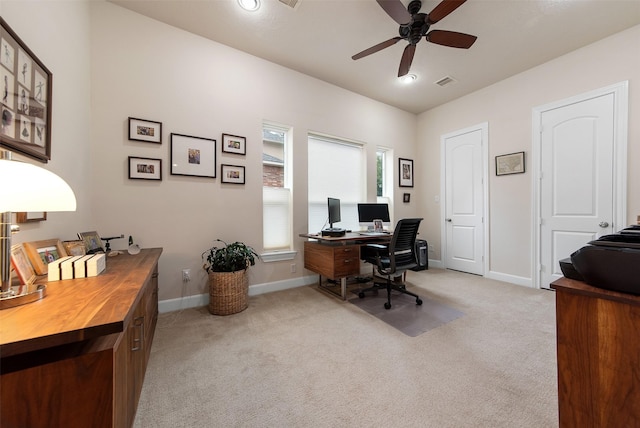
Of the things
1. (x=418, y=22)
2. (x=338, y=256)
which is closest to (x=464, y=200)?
(x=338, y=256)

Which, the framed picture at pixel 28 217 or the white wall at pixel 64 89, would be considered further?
the white wall at pixel 64 89

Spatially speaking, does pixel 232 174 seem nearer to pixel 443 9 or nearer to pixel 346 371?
pixel 346 371

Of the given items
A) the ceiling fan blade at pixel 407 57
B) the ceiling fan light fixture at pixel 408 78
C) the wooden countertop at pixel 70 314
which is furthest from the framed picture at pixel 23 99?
the ceiling fan light fixture at pixel 408 78

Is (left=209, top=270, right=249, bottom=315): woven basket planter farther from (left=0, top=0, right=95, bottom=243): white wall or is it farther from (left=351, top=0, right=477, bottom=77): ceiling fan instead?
(left=351, top=0, right=477, bottom=77): ceiling fan

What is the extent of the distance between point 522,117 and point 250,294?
4522mm

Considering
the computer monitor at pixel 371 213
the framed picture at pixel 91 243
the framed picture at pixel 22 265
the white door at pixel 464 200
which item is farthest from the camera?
the white door at pixel 464 200

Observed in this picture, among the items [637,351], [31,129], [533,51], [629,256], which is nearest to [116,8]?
[31,129]

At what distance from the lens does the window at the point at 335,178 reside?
12.1 feet

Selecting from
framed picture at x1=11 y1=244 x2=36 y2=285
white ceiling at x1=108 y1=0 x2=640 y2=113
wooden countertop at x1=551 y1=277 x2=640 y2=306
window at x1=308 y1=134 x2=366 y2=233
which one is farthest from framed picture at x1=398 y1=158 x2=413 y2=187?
framed picture at x1=11 y1=244 x2=36 y2=285

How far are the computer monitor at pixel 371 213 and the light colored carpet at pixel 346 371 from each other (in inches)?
62.1

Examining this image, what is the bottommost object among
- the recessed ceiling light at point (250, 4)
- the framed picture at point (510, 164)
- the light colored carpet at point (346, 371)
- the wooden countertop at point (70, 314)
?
the light colored carpet at point (346, 371)

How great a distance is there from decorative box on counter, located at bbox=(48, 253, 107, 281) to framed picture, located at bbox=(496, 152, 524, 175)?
4713 mm

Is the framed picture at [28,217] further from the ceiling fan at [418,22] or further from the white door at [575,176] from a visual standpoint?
the white door at [575,176]

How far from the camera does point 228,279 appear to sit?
2475 mm
